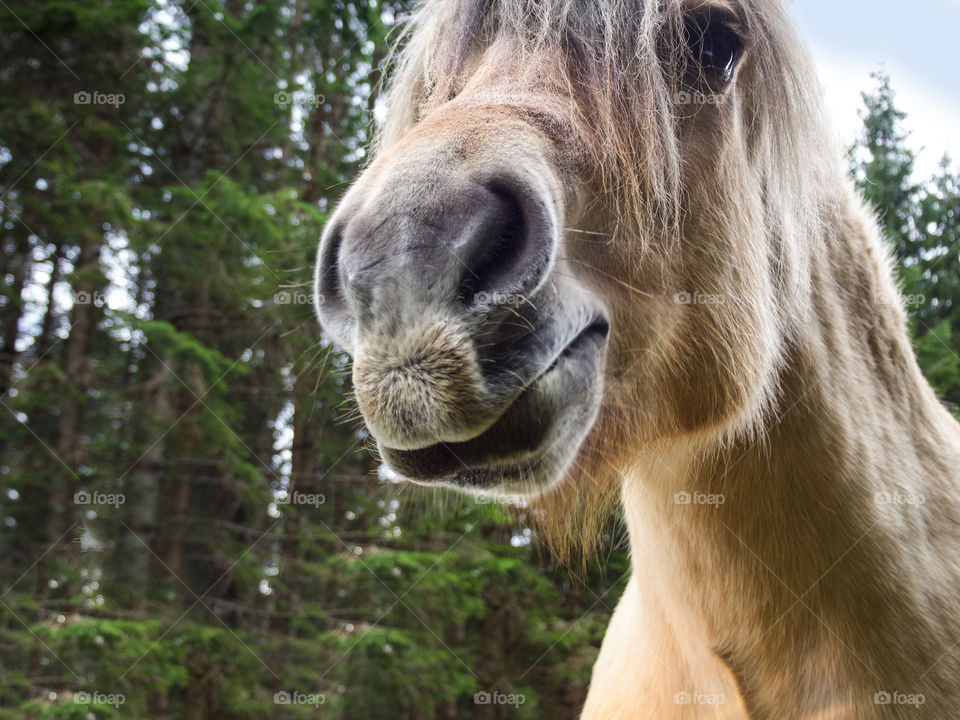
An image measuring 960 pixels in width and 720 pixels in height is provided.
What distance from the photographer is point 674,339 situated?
186cm

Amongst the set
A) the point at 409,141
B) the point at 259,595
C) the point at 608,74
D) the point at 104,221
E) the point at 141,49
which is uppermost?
the point at 141,49

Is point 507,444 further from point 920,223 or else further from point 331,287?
point 920,223

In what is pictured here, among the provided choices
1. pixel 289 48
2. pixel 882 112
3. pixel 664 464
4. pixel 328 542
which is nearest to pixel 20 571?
pixel 328 542

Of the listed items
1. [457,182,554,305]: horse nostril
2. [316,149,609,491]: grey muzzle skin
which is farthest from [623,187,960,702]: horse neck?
[457,182,554,305]: horse nostril

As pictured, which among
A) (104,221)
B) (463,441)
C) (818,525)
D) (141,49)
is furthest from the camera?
(141,49)

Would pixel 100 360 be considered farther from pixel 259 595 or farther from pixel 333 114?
pixel 333 114

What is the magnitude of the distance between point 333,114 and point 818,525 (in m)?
8.32

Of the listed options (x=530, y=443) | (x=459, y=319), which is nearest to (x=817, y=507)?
(x=530, y=443)

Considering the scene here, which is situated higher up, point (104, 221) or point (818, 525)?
point (104, 221)

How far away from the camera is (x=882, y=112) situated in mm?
4480

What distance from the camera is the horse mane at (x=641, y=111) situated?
178cm

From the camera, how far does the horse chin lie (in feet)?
4.67

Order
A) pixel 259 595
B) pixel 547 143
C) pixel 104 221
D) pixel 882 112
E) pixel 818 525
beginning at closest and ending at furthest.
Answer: pixel 547 143
pixel 818 525
pixel 882 112
pixel 104 221
pixel 259 595

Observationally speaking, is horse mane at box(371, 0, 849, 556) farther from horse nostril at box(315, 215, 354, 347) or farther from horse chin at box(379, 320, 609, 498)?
horse nostril at box(315, 215, 354, 347)
